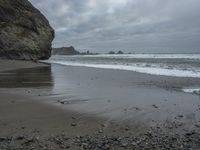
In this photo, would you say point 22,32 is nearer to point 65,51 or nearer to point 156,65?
point 156,65

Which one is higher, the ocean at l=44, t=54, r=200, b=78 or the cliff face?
the cliff face

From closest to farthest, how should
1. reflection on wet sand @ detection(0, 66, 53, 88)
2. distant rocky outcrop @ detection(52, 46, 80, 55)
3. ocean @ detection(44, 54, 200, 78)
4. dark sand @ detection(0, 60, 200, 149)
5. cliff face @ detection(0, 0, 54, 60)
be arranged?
1. dark sand @ detection(0, 60, 200, 149)
2. reflection on wet sand @ detection(0, 66, 53, 88)
3. ocean @ detection(44, 54, 200, 78)
4. cliff face @ detection(0, 0, 54, 60)
5. distant rocky outcrop @ detection(52, 46, 80, 55)

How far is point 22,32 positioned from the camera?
37.3 meters

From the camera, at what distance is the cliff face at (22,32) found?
113 ft

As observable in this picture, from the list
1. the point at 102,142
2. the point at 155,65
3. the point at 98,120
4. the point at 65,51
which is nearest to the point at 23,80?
the point at 98,120

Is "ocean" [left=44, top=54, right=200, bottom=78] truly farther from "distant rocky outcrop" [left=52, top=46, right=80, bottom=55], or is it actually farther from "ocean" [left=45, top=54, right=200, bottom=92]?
"distant rocky outcrop" [left=52, top=46, right=80, bottom=55]

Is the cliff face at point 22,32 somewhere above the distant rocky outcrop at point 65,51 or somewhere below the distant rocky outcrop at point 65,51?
above

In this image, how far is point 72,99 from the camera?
9688mm

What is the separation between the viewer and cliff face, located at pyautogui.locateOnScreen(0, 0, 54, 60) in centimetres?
3456

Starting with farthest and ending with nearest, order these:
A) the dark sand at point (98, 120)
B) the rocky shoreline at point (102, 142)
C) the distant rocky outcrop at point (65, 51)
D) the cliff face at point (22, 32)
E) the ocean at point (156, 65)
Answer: the distant rocky outcrop at point (65, 51) → the cliff face at point (22, 32) → the ocean at point (156, 65) → the dark sand at point (98, 120) → the rocky shoreline at point (102, 142)

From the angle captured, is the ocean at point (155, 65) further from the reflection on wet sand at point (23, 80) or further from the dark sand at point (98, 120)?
the dark sand at point (98, 120)

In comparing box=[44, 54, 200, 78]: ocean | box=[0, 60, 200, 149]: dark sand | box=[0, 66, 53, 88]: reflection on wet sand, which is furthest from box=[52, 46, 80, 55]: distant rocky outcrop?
box=[0, 60, 200, 149]: dark sand


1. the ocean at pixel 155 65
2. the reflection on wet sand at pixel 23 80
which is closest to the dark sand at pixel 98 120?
the reflection on wet sand at pixel 23 80

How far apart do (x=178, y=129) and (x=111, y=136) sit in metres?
1.63
